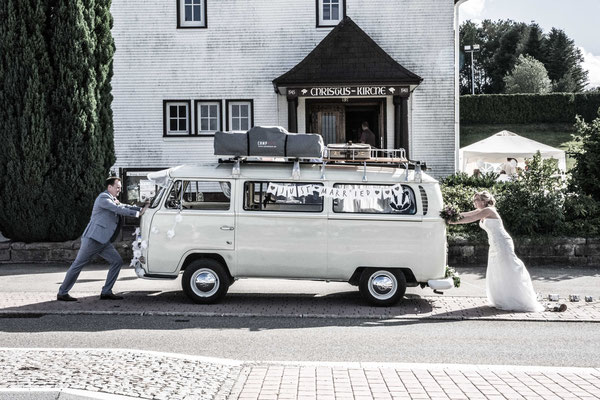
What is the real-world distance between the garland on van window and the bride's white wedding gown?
1435 millimetres

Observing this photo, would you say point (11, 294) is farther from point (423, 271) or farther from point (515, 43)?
point (515, 43)

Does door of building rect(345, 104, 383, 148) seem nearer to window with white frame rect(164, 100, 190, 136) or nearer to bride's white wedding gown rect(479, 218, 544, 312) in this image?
window with white frame rect(164, 100, 190, 136)

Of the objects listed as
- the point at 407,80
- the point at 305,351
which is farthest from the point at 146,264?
the point at 407,80

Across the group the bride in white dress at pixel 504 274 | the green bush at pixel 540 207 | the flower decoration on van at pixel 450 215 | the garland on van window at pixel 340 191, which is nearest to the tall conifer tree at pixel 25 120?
the garland on van window at pixel 340 191

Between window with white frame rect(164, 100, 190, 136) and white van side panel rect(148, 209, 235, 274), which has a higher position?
window with white frame rect(164, 100, 190, 136)

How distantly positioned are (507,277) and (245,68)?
14.0 m

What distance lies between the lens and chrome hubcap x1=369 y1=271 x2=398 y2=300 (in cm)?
1077

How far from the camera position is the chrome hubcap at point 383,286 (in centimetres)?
1077

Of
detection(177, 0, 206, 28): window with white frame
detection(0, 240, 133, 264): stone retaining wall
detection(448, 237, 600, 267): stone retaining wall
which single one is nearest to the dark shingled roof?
detection(177, 0, 206, 28): window with white frame

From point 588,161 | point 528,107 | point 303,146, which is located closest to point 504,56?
point 528,107

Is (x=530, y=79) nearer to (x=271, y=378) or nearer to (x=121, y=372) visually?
(x=271, y=378)

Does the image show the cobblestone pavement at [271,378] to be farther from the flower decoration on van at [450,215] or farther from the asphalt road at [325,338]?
the flower decoration on van at [450,215]

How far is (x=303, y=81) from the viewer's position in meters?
21.2

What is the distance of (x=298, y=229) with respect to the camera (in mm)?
10719
